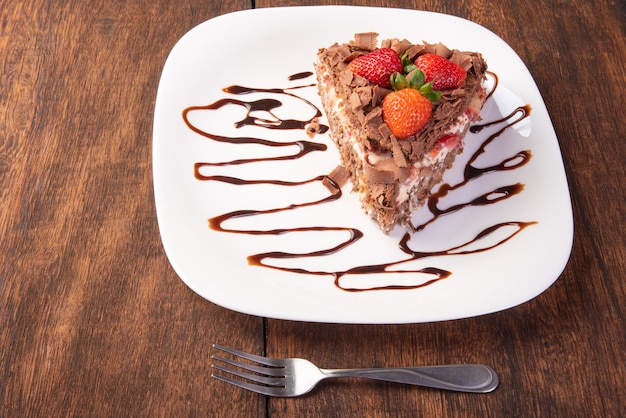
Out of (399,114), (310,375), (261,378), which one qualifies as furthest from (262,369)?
(399,114)

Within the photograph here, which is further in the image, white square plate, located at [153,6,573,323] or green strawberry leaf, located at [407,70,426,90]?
green strawberry leaf, located at [407,70,426,90]

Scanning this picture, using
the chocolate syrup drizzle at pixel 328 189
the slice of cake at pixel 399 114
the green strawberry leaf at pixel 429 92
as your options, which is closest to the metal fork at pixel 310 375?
the chocolate syrup drizzle at pixel 328 189

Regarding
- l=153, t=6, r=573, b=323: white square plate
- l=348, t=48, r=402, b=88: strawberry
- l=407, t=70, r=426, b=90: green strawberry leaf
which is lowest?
l=153, t=6, r=573, b=323: white square plate

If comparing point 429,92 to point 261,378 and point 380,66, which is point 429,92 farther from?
point 261,378

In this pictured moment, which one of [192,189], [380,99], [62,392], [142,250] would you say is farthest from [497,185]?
[62,392]

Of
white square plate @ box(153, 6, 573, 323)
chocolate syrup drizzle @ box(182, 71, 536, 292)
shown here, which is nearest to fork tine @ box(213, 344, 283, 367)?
white square plate @ box(153, 6, 573, 323)

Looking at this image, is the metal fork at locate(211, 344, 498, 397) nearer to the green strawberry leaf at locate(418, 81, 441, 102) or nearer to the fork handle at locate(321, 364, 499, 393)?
the fork handle at locate(321, 364, 499, 393)

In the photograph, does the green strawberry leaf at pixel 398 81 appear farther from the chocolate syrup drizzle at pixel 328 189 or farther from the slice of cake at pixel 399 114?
the chocolate syrup drizzle at pixel 328 189
